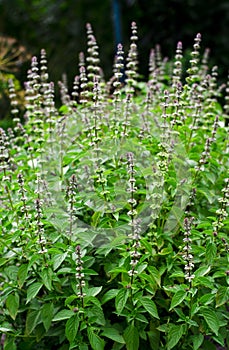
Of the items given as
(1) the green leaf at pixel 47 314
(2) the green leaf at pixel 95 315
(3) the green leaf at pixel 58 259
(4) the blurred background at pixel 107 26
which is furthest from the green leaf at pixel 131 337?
(4) the blurred background at pixel 107 26

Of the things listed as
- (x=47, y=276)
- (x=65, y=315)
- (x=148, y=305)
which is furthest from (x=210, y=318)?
(x=47, y=276)

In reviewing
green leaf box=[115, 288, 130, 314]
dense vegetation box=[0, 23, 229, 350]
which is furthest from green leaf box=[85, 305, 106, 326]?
green leaf box=[115, 288, 130, 314]

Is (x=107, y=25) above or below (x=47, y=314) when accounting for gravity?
above

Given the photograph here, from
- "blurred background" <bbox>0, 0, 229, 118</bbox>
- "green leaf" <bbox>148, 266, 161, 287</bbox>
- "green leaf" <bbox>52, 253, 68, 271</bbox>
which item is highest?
"blurred background" <bbox>0, 0, 229, 118</bbox>

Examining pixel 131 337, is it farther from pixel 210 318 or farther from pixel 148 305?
pixel 210 318

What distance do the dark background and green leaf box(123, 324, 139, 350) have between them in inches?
275

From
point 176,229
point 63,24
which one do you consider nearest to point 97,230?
point 176,229

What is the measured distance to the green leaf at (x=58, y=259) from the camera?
2488 mm

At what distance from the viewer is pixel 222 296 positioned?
2.61 m

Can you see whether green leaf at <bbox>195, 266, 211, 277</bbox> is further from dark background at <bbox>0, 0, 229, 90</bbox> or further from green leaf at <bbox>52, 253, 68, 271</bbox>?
dark background at <bbox>0, 0, 229, 90</bbox>

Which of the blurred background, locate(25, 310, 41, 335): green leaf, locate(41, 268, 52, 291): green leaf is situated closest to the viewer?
locate(41, 268, 52, 291): green leaf

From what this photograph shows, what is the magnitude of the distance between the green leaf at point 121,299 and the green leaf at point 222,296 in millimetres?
434

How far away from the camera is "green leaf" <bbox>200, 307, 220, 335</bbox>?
8.15 feet

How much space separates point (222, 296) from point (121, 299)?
1.60 ft
